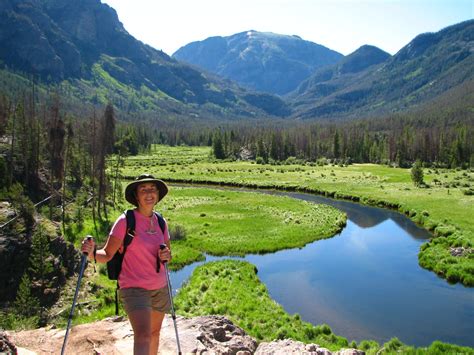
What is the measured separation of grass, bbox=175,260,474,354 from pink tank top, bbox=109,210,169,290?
39.6 feet

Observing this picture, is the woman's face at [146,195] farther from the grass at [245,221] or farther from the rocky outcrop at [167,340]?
the grass at [245,221]

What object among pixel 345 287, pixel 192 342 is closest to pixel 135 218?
pixel 192 342

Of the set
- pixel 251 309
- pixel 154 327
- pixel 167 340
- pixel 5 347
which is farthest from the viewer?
pixel 251 309

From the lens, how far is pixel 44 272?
23.0m

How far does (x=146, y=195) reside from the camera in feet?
30.6

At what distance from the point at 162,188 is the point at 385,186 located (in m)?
83.3

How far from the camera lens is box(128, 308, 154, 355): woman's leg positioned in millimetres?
8414

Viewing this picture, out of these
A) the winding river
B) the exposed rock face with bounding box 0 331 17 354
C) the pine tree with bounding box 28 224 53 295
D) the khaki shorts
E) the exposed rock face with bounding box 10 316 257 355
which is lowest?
the winding river

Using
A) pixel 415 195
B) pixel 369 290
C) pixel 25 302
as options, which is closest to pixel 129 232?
pixel 25 302

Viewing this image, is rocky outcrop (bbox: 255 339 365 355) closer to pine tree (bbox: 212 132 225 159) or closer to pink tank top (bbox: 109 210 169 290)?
pink tank top (bbox: 109 210 169 290)

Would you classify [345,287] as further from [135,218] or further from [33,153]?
[33,153]

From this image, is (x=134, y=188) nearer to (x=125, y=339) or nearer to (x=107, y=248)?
(x=107, y=248)

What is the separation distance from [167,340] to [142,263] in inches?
180

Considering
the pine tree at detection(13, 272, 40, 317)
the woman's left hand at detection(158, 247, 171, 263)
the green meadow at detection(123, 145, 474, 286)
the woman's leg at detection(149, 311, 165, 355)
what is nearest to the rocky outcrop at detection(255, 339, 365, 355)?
the woman's leg at detection(149, 311, 165, 355)
